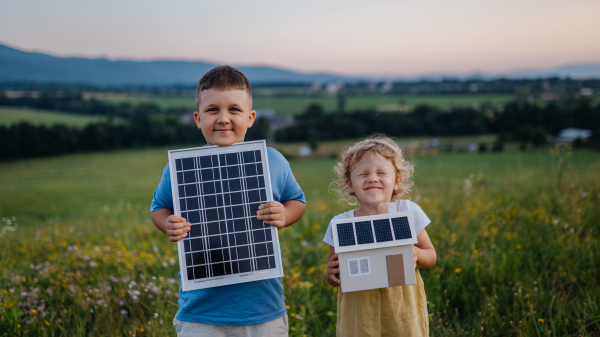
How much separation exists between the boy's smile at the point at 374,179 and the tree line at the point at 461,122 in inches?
1650

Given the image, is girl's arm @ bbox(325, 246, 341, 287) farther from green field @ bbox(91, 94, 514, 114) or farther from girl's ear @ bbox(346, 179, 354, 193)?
green field @ bbox(91, 94, 514, 114)

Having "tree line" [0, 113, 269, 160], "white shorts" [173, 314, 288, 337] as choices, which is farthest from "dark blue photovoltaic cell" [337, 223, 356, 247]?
"tree line" [0, 113, 269, 160]

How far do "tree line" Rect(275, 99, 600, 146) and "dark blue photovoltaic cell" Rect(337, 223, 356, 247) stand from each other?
4230 centimetres

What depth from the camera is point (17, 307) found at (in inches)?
139

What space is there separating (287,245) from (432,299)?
8.13ft

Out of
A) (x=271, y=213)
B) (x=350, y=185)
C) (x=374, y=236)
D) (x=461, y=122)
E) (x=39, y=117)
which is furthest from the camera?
(x=461, y=122)

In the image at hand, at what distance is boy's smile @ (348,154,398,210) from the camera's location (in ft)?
7.26

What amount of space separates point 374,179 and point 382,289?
66cm

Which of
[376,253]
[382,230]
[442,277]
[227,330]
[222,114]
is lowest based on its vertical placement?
[442,277]

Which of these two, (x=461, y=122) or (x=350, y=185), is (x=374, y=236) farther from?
(x=461, y=122)

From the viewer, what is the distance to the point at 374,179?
2.20 m

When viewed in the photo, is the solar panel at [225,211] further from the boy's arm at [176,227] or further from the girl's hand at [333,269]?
the girl's hand at [333,269]

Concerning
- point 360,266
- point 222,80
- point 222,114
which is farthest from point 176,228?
point 360,266

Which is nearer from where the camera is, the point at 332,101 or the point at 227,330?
the point at 227,330
